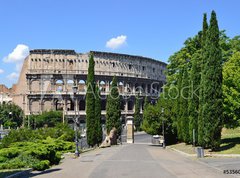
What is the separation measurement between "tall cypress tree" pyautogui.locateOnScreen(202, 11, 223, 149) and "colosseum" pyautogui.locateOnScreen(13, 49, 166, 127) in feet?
229

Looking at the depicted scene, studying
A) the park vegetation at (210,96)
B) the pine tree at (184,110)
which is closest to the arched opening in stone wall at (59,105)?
the park vegetation at (210,96)

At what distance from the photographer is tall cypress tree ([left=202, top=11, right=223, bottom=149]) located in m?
28.3

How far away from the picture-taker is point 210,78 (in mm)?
28797

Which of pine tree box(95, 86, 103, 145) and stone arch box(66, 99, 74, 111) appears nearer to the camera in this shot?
pine tree box(95, 86, 103, 145)

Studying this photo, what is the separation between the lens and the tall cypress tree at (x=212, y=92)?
28.3m

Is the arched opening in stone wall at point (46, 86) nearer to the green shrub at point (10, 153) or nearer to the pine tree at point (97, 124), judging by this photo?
the pine tree at point (97, 124)

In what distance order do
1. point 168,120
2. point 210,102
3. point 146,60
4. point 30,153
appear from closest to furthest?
point 30,153 < point 210,102 < point 168,120 < point 146,60

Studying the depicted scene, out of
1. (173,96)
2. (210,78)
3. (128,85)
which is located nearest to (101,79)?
(128,85)

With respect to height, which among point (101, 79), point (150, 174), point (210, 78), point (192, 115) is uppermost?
point (101, 79)

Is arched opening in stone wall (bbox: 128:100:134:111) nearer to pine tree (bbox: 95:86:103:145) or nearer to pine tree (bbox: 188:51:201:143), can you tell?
pine tree (bbox: 95:86:103:145)

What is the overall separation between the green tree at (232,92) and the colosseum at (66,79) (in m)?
67.8

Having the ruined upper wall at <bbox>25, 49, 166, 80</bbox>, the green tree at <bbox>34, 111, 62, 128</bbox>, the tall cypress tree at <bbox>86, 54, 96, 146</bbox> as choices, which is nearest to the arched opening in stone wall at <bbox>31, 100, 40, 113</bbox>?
the ruined upper wall at <bbox>25, 49, 166, 80</bbox>

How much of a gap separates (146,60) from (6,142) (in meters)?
86.7

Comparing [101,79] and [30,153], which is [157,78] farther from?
[30,153]
